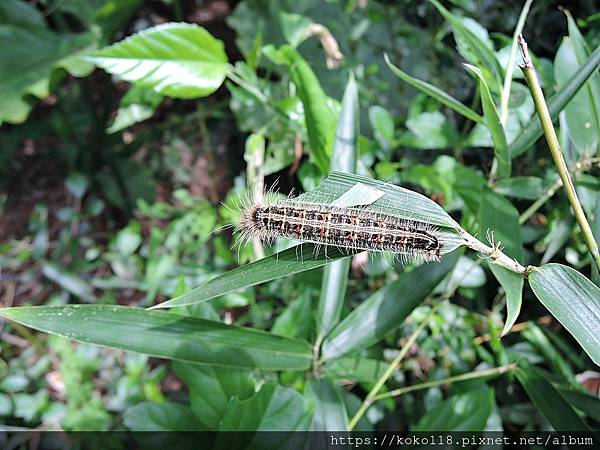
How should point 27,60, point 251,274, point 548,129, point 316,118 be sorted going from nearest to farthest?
point 548,129 → point 251,274 → point 316,118 → point 27,60

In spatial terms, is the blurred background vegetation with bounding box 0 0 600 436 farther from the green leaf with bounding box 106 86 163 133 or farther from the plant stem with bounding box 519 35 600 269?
the plant stem with bounding box 519 35 600 269

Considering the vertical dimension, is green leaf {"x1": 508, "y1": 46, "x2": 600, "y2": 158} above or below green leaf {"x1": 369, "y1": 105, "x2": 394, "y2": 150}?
above

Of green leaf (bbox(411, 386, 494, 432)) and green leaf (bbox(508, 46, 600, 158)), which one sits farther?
green leaf (bbox(411, 386, 494, 432))

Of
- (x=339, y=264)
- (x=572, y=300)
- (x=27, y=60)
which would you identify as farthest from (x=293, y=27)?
(x=27, y=60)

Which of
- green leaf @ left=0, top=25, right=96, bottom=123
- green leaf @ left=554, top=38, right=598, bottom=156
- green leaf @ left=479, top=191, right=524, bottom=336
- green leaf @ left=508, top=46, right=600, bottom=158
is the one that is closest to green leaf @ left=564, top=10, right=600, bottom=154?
green leaf @ left=554, top=38, right=598, bottom=156

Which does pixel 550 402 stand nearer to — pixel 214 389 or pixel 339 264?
pixel 339 264

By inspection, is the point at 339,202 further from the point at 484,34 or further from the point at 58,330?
the point at 484,34
